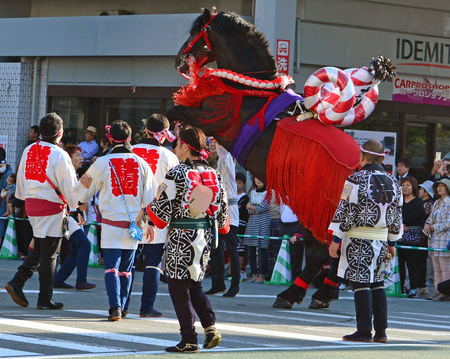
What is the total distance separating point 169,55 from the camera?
68.5 ft

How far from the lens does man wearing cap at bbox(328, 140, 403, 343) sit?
832 centimetres

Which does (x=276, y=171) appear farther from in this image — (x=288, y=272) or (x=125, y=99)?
(x=125, y=99)

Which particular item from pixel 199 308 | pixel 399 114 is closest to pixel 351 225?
pixel 199 308

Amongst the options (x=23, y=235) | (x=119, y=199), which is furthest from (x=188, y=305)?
(x=23, y=235)

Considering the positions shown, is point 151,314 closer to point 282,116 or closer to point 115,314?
point 115,314

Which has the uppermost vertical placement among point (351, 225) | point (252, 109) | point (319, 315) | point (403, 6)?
point (403, 6)

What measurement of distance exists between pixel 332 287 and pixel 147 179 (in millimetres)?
2947

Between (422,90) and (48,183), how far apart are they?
13.4 metres

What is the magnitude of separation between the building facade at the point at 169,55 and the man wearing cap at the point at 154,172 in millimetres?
9382

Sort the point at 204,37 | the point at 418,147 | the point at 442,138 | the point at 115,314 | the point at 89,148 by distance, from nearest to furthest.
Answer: the point at 115,314, the point at 204,37, the point at 89,148, the point at 418,147, the point at 442,138

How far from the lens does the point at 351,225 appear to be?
8.38 metres

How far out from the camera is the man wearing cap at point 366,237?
832 cm

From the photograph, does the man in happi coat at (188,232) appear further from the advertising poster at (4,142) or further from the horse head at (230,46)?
the advertising poster at (4,142)

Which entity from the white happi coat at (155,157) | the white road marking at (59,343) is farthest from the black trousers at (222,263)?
the white road marking at (59,343)
